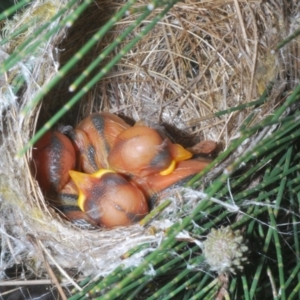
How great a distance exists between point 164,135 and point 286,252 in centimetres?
32

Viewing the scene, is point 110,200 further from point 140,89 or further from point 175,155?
point 140,89

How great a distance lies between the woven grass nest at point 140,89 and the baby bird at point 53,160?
0.19 ft

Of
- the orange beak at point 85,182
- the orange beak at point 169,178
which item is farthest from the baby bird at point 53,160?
the orange beak at point 169,178

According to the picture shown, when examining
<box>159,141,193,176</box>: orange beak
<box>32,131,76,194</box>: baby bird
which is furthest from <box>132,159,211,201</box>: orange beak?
<box>32,131,76,194</box>: baby bird

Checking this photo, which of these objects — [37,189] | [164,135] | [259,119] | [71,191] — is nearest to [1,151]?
[37,189]

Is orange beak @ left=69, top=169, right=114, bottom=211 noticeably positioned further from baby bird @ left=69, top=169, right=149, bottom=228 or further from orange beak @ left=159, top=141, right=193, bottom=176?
orange beak @ left=159, top=141, right=193, bottom=176

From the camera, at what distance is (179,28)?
1.15 metres

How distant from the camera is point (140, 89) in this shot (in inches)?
47.8

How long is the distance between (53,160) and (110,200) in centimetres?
14

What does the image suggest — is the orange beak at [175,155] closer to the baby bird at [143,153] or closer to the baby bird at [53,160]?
the baby bird at [143,153]

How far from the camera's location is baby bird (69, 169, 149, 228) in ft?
3.00

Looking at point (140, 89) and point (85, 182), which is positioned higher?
point (140, 89)

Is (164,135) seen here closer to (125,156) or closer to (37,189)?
(125,156)

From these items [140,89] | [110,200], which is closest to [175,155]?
[110,200]
